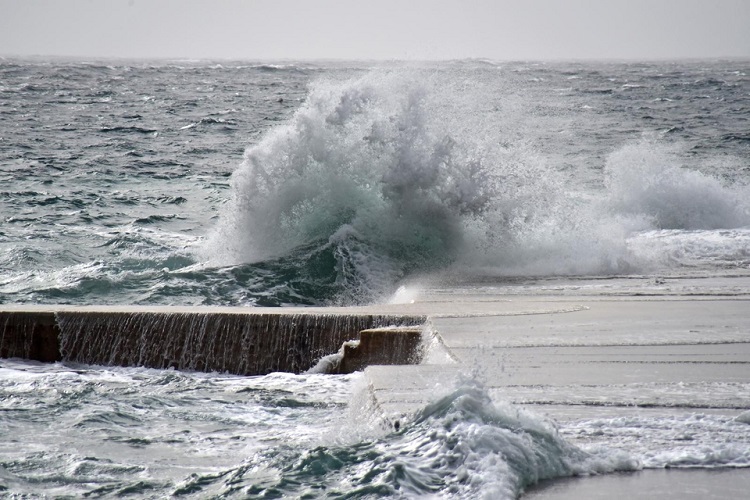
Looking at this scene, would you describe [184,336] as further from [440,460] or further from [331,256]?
[440,460]

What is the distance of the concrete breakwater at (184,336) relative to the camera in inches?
229

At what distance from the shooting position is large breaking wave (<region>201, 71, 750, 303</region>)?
8.55 meters

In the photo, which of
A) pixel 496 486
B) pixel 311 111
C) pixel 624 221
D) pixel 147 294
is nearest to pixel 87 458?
pixel 496 486

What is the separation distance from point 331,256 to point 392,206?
3.20 feet

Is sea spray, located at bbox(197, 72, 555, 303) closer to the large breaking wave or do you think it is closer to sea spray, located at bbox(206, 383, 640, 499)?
the large breaking wave

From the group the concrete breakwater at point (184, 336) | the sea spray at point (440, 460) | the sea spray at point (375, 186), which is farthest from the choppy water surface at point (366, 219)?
the sea spray at point (440, 460)

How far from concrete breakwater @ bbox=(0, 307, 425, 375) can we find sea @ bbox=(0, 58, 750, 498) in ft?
0.62

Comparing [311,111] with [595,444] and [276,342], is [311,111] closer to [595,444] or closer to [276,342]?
[276,342]

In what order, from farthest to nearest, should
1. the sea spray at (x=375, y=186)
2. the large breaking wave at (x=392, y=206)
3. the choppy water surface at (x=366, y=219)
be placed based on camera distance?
the sea spray at (x=375, y=186) < the large breaking wave at (x=392, y=206) < the choppy water surface at (x=366, y=219)

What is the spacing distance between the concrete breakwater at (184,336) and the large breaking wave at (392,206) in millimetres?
2200

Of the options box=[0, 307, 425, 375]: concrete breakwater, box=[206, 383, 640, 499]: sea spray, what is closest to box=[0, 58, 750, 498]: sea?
box=[206, 383, 640, 499]: sea spray

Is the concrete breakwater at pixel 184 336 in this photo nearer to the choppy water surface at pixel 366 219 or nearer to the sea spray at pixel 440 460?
the choppy water surface at pixel 366 219

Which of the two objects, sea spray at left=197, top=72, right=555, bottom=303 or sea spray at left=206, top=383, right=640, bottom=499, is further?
sea spray at left=197, top=72, right=555, bottom=303

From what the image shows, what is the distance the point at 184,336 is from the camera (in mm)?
5965
